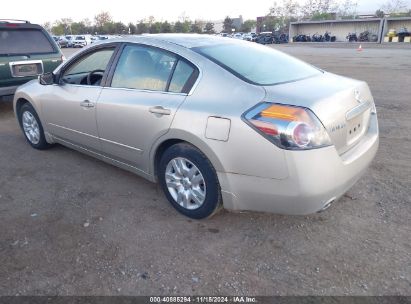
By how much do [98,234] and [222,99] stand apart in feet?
5.08

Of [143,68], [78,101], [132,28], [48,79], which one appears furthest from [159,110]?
[132,28]

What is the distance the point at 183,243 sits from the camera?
2842mm

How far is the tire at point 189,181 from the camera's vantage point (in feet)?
9.30

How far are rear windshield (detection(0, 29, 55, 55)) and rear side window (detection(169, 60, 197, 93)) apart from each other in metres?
4.86

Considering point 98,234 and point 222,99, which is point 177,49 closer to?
point 222,99

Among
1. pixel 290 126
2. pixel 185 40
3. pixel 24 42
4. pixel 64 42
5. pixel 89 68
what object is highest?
pixel 185 40

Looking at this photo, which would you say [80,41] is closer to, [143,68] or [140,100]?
[143,68]

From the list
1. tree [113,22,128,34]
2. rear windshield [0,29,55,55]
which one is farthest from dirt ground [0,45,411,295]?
tree [113,22,128,34]

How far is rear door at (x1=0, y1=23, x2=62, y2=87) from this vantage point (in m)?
6.36

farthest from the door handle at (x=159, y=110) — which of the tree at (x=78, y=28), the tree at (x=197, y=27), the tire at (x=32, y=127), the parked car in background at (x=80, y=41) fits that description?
the tree at (x=78, y=28)

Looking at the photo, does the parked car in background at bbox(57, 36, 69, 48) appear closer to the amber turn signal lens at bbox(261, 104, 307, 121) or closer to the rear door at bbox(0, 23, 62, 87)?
the rear door at bbox(0, 23, 62, 87)

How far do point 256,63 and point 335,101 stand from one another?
0.86 m

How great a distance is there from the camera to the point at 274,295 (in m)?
2.29

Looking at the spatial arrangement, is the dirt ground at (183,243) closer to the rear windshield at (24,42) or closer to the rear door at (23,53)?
the rear door at (23,53)
